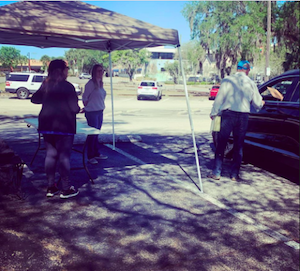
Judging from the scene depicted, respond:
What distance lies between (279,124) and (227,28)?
30919 mm

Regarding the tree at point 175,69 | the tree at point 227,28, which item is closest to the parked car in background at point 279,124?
the tree at point 227,28

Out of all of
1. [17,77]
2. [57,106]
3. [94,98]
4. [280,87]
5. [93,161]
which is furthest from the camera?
[17,77]

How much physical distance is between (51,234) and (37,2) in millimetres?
3505

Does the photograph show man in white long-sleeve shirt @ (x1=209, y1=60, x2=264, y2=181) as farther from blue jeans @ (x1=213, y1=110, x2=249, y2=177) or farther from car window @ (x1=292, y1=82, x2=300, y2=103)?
car window @ (x1=292, y1=82, x2=300, y2=103)

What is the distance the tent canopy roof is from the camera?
4.27 meters

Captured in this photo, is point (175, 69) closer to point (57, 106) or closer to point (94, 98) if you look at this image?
point (94, 98)

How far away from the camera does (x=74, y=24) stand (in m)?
4.59

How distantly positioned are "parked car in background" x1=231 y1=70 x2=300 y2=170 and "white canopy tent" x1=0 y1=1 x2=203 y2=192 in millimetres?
1570

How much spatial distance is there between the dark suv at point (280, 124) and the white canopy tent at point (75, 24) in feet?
5.15

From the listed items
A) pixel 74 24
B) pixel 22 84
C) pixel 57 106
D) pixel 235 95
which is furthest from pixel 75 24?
pixel 22 84

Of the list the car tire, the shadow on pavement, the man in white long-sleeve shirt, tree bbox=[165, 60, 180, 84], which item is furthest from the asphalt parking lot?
tree bbox=[165, 60, 180, 84]

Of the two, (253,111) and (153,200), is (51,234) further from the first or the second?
(253,111)

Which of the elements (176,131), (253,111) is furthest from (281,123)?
(176,131)

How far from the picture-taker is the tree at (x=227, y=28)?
3155 centimetres
